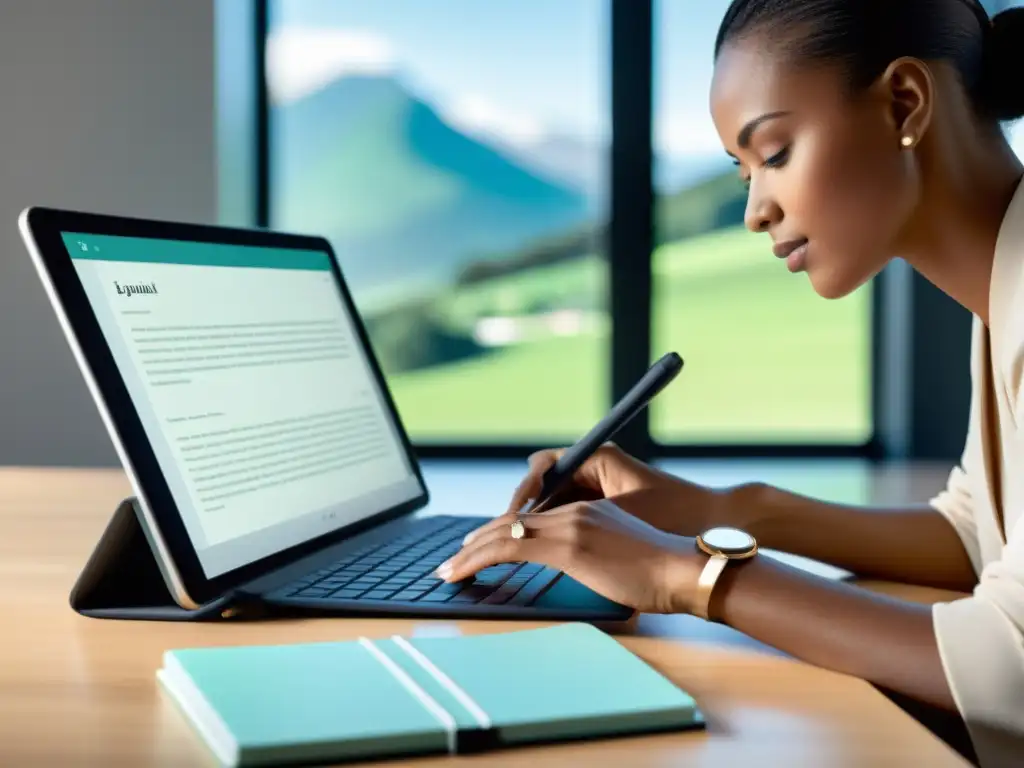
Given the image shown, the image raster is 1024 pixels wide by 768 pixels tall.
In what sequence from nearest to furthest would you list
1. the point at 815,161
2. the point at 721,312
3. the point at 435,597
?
the point at 435,597
the point at 815,161
the point at 721,312

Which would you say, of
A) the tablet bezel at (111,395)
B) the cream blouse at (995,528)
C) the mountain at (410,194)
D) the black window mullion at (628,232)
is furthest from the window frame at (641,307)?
the tablet bezel at (111,395)

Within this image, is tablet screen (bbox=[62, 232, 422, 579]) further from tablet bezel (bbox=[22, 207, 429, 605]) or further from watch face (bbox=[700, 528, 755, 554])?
watch face (bbox=[700, 528, 755, 554])

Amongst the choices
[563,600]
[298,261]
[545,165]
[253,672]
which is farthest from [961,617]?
[545,165]

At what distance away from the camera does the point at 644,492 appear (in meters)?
0.92

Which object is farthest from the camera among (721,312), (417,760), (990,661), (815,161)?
(721,312)

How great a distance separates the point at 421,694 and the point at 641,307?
234 cm

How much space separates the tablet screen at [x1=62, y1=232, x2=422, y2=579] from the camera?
711mm

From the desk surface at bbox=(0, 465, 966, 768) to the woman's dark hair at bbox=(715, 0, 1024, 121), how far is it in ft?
1.41

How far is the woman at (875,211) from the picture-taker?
836mm

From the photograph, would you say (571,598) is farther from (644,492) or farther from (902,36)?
(902,36)

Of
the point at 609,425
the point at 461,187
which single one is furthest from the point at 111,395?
the point at 461,187

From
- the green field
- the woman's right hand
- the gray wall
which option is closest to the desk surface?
the woman's right hand

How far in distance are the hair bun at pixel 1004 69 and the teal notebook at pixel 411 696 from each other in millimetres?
608

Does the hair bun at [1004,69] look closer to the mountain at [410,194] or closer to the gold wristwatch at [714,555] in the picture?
the gold wristwatch at [714,555]
